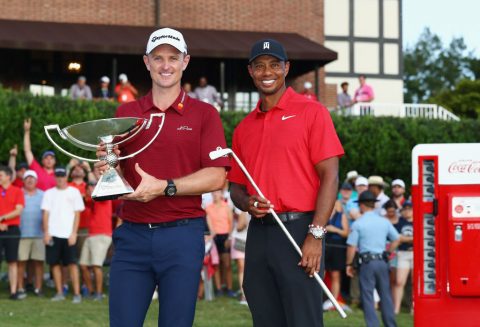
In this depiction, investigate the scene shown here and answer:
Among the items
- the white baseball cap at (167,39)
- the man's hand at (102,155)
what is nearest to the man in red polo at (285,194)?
the white baseball cap at (167,39)

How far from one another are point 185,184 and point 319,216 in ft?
2.77

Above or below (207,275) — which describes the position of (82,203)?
above

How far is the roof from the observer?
27.2 m

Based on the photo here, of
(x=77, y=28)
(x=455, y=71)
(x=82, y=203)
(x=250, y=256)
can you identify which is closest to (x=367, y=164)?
(x=77, y=28)

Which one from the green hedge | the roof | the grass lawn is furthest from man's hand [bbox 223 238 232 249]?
the roof

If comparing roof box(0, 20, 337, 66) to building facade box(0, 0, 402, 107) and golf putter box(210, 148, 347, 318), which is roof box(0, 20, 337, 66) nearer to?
building facade box(0, 0, 402, 107)

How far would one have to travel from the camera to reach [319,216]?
5957mm

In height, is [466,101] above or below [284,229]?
above

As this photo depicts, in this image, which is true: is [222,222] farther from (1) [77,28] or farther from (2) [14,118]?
(1) [77,28]

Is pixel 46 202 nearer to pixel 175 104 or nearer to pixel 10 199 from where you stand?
pixel 10 199

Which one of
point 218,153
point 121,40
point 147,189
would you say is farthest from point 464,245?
point 121,40

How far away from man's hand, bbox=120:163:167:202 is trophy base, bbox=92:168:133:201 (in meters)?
0.04

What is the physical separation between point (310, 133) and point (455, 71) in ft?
271

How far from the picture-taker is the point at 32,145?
68.3 feet
